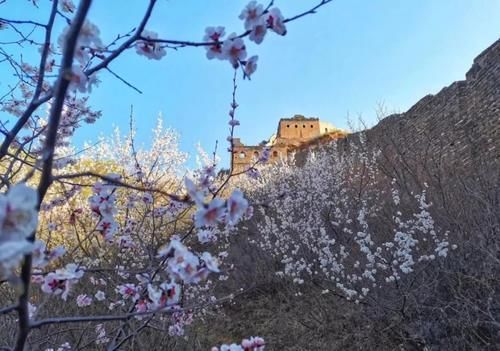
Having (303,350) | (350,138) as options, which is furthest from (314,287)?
(350,138)

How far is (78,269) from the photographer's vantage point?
1.35m

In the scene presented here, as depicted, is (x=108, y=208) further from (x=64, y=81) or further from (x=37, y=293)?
(x=37, y=293)

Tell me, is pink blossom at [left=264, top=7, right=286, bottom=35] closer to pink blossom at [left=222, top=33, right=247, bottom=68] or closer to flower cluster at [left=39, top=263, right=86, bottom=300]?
pink blossom at [left=222, top=33, right=247, bottom=68]

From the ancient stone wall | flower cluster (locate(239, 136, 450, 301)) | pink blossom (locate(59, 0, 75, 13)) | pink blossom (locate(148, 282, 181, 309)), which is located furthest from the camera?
the ancient stone wall

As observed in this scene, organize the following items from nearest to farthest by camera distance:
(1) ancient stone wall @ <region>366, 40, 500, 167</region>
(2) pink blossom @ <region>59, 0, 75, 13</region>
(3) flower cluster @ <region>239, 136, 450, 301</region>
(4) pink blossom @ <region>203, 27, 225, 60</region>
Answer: (4) pink blossom @ <region>203, 27, 225, 60</region>, (2) pink blossom @ <region>59, 0, 75, 13</region>, (3) flower cluster @ <region>239, 136, 450, 301</region>, (1) ancient stone wall @ <region>366, 40, 500, 167</region>

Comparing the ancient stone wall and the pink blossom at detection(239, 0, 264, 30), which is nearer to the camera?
the pink blossom at detection(239, 0, 264, 30)

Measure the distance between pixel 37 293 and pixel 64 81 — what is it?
4.18 meters

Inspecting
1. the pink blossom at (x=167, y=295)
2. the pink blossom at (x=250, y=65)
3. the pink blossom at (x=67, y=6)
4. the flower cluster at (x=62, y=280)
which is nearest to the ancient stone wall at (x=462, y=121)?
the pink blossom at (x=67, y=6)

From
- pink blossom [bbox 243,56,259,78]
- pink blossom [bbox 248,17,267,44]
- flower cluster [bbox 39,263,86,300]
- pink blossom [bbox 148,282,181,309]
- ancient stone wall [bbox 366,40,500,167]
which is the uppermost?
ancient stone wall [bbox 366,40,500,167]

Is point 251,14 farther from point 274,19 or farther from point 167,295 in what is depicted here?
point 167,295

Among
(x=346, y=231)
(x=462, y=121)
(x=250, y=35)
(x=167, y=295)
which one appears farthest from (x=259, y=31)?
(x=462, y=121)

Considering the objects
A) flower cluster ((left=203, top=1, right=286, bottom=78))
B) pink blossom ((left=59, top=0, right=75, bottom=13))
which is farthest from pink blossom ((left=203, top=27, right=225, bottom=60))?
pink blossom ((left=59, top=0, right=75, bottom=13))

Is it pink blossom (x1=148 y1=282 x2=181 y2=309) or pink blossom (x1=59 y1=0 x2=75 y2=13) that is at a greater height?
pink blossom (x1=59 y1=0 x2=75 y2=13)

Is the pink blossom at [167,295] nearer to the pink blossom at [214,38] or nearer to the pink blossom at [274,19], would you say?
the pink blossom at [214,38]
